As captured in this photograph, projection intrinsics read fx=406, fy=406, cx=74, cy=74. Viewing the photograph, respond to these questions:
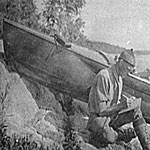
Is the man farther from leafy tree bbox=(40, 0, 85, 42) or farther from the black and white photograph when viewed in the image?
leafy tree bbox=(40, 0, 85, 42)

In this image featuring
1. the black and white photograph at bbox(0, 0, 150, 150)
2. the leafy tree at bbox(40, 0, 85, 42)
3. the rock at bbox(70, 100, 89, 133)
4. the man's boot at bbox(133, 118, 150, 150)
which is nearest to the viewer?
the man's boot at bbox(133, 118, 150, 150)

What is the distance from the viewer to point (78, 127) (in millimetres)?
4543

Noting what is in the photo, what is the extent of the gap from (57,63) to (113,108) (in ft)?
2.81

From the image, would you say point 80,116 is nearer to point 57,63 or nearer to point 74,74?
point 74,74

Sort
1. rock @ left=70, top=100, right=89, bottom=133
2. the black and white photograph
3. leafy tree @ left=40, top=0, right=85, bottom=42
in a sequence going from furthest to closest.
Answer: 1. leafy tree @ left=40, top=0, right=85, bottom=42
2. rock @ left=70, top=100, right=89, bottom=133
3. the black and white photograph

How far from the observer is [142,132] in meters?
4.33

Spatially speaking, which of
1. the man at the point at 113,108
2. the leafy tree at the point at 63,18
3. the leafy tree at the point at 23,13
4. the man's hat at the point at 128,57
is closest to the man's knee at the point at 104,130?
the man at the point at 113,108

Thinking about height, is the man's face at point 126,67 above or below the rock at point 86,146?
above

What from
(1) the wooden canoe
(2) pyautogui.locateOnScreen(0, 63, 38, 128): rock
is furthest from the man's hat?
(2) pyautogui.locateOnScreen(0, 63, 38, 128): rock

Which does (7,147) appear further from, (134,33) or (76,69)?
(134,33)

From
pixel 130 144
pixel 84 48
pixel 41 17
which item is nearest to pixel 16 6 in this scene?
pixel 41 17

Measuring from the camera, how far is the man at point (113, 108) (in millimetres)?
4344

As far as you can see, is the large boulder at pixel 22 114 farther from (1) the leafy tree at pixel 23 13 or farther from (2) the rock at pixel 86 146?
(1) the leafy tree at pixel 23 13

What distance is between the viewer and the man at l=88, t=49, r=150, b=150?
4344mm
